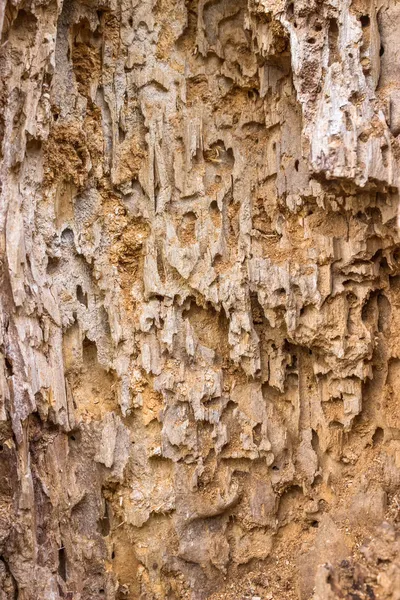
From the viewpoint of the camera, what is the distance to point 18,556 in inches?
144

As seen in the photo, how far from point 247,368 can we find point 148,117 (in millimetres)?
1765

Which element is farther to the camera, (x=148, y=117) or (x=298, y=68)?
(x=148, y=117)

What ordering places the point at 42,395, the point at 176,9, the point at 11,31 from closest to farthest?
the point at 11,31 → the point at 42,395 → the point at 176,9

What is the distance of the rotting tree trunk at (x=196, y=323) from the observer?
3.80 meters

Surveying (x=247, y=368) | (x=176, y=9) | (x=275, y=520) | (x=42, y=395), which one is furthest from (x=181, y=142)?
(x=275, y=520)

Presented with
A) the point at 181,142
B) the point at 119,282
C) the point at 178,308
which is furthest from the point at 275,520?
the point at 181,142

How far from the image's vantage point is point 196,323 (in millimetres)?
4102

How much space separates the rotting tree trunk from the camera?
12.5 ft

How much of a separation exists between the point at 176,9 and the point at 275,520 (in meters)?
3.42

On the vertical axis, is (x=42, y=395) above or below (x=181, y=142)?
below

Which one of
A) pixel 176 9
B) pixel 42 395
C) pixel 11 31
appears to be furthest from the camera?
pixel 176 9

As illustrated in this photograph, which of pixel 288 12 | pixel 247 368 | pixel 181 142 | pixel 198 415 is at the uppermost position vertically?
pixel 288 12

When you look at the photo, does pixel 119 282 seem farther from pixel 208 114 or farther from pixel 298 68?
pixel 298 68

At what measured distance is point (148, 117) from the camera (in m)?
4.00
